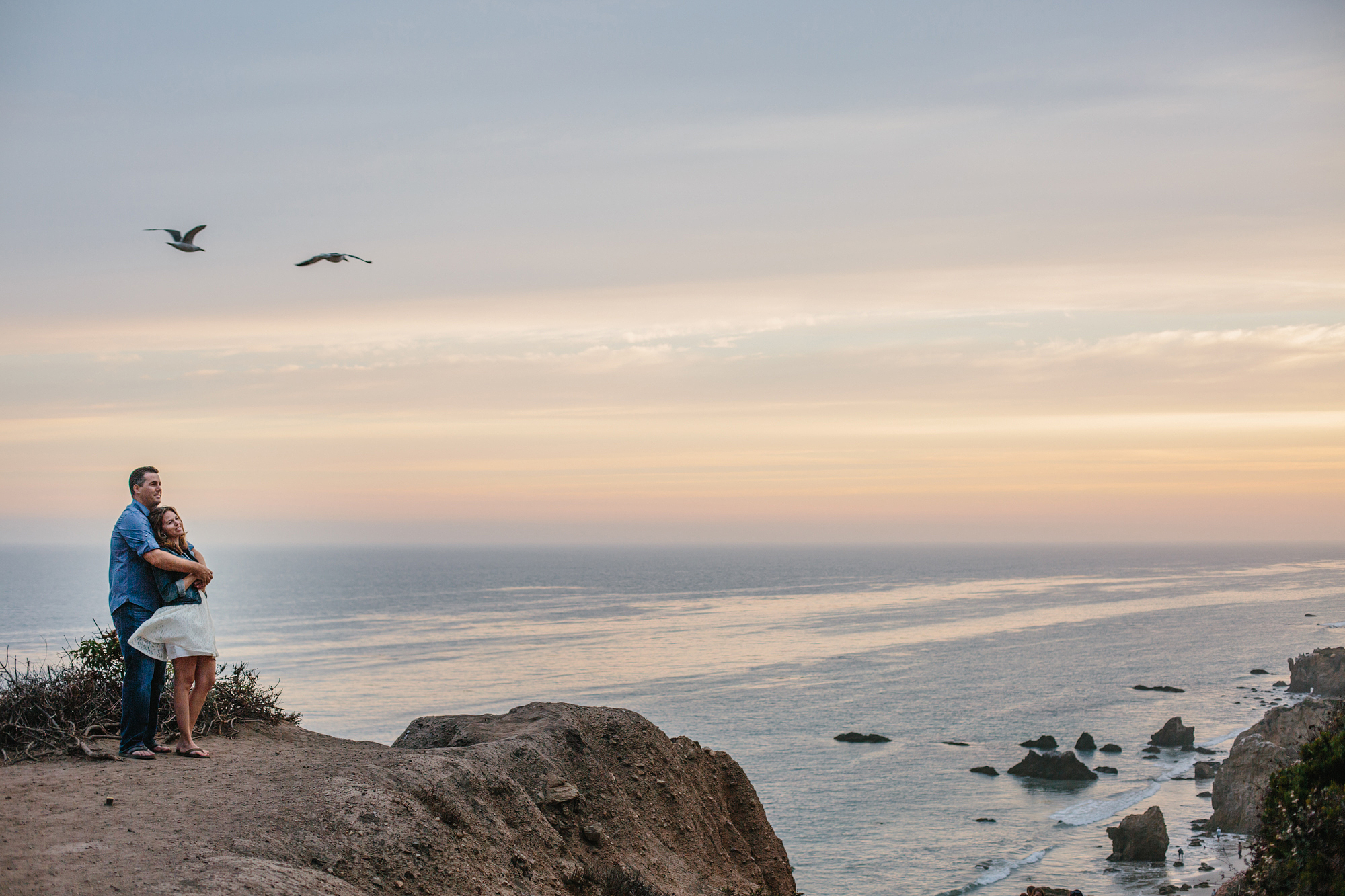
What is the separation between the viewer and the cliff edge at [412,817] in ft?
26.6

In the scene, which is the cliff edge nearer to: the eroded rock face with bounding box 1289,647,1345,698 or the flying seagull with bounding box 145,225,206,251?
the flying seagull with bounding box 145,225,206,251

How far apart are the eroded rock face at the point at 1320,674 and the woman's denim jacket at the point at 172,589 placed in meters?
74.3

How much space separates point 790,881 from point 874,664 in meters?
71.7

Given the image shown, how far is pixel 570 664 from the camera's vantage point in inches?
3147

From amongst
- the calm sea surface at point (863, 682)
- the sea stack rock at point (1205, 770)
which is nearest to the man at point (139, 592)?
the calm sea surface at point (863, 682)

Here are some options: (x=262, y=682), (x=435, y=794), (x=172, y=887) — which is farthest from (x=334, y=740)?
(x=262, y=682)

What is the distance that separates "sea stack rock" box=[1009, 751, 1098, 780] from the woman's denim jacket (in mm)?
47489

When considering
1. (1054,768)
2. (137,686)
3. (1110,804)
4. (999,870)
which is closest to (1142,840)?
(999,870)

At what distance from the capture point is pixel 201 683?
10945 millimetres

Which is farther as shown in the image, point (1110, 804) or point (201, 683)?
point (1110, 804)

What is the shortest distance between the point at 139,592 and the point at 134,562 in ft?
1.15

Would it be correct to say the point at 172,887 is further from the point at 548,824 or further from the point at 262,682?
the point at 262,682

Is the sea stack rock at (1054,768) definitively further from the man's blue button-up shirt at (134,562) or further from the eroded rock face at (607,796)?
the man's blue button-up shirt at (134,562)

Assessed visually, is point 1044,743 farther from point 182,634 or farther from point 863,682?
point 182,634
